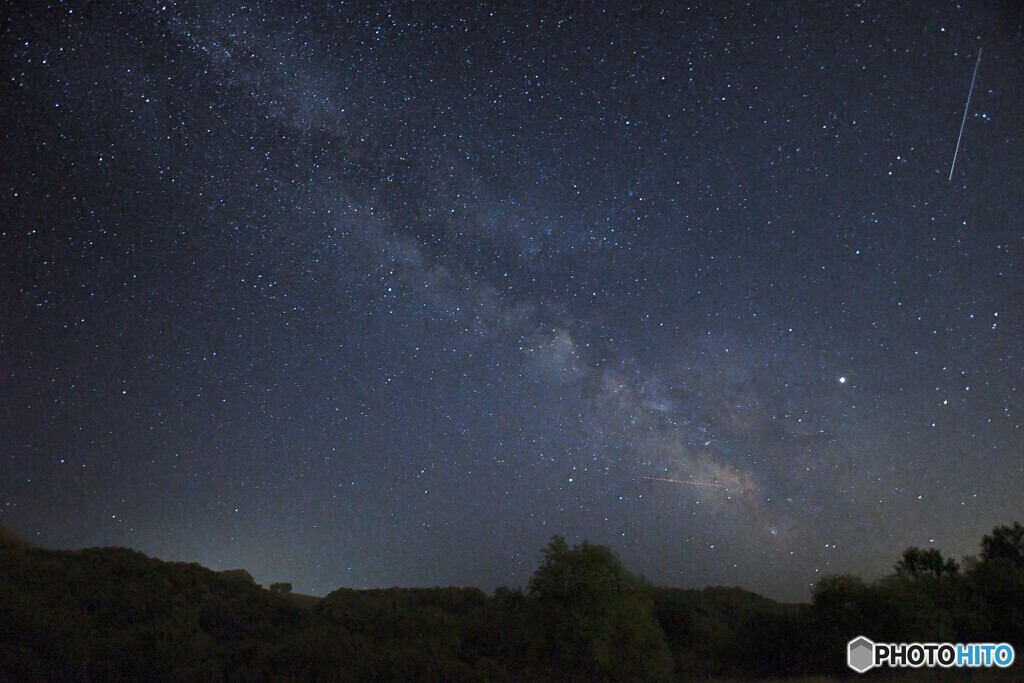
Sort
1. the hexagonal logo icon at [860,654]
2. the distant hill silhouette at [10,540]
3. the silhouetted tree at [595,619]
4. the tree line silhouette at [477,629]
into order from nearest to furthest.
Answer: the tree line silhouette at [477,629], the hexagonal logo icon at [860,654], the silhouetted tree at [595,619], the distant hill silhouette at [10,540]

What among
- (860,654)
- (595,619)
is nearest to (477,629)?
(595,619)

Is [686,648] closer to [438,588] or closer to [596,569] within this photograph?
[596,569]

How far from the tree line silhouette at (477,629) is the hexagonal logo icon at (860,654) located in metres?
0.81

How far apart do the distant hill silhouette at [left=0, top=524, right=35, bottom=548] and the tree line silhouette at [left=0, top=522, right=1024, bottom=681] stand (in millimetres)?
4783

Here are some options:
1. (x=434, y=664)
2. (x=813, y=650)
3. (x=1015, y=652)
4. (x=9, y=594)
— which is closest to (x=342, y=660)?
(x=434, y=664)

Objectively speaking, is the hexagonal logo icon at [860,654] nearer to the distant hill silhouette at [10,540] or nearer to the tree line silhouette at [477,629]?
the tree line silhouette at [477,629]

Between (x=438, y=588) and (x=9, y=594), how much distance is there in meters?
28.7

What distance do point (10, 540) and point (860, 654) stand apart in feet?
157

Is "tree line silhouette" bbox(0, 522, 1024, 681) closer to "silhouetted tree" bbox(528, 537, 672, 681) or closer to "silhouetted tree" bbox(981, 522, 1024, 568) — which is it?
"silhouetted tree" bbox(528, 537, 672, 681)

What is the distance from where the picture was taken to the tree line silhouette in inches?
963

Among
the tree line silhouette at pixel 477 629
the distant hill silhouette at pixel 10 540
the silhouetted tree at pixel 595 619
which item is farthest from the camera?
the distant hill silhouette at pixel 10 540

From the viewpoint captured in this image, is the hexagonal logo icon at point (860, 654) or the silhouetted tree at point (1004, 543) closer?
the hexagonal logo icon at point (860, 654)

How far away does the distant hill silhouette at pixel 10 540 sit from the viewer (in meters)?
41.0

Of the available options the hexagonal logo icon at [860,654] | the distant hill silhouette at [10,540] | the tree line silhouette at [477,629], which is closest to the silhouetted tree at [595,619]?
the tree line silhouette at [477,629]
